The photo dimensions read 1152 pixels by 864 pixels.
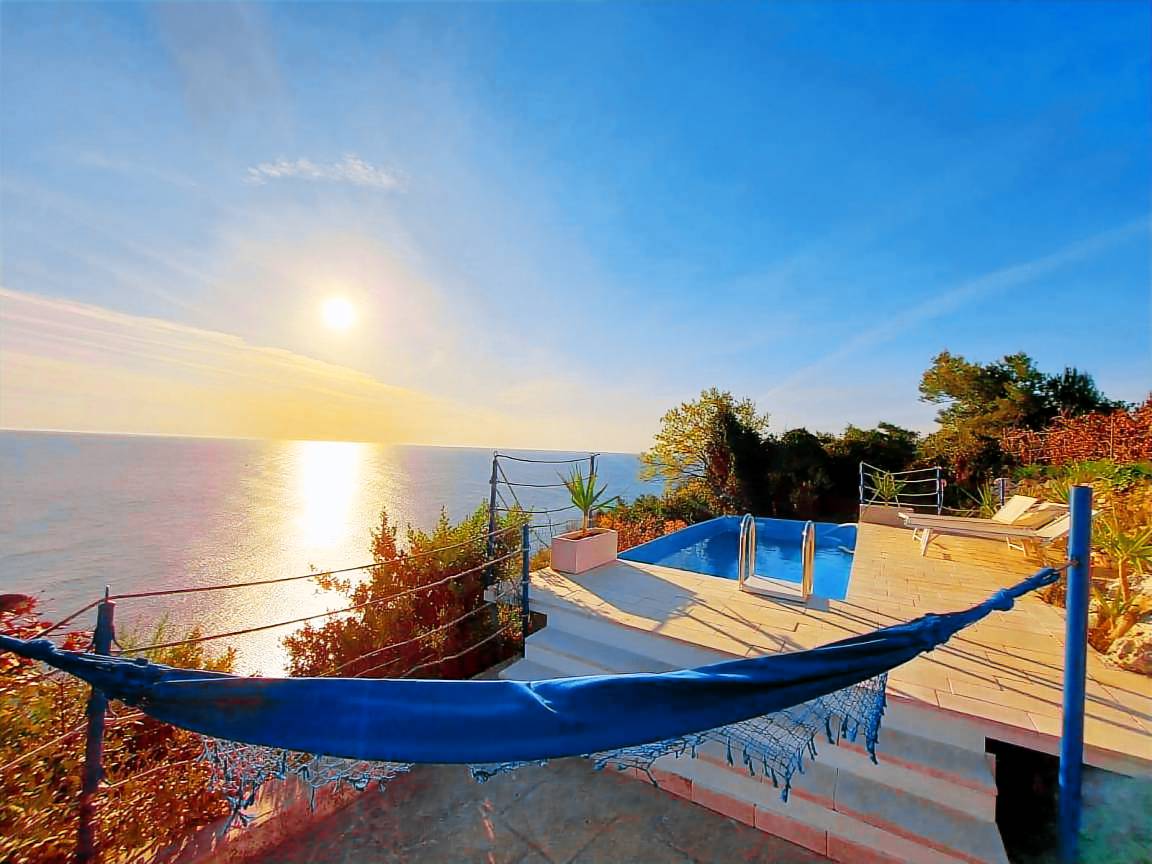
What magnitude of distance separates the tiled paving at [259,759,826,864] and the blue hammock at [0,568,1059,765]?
152 centimetres

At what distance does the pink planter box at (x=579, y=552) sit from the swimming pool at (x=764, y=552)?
39.6 inches

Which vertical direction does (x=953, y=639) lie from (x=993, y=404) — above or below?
below

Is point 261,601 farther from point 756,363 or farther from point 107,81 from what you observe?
point 756,363

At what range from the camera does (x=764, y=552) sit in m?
8.44

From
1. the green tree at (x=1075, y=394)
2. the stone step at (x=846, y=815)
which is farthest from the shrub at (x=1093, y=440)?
the stone step at (x=846, y=815)

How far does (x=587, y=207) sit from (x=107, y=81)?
505cm

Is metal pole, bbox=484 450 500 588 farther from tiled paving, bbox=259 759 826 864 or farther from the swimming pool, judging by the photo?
the swimming pool

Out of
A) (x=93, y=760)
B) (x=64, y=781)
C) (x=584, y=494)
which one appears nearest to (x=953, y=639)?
(x=584, y=494)

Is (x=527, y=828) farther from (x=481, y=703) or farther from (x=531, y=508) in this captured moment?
(x=531, y=508)

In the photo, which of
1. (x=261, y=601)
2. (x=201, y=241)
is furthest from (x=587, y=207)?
(x=261, y=601)

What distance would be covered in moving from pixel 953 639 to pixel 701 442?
34.3ft

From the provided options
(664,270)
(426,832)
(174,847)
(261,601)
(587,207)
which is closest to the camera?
(174,847)

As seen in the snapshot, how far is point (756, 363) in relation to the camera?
39.6 ft

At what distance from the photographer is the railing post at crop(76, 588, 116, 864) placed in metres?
1.74
